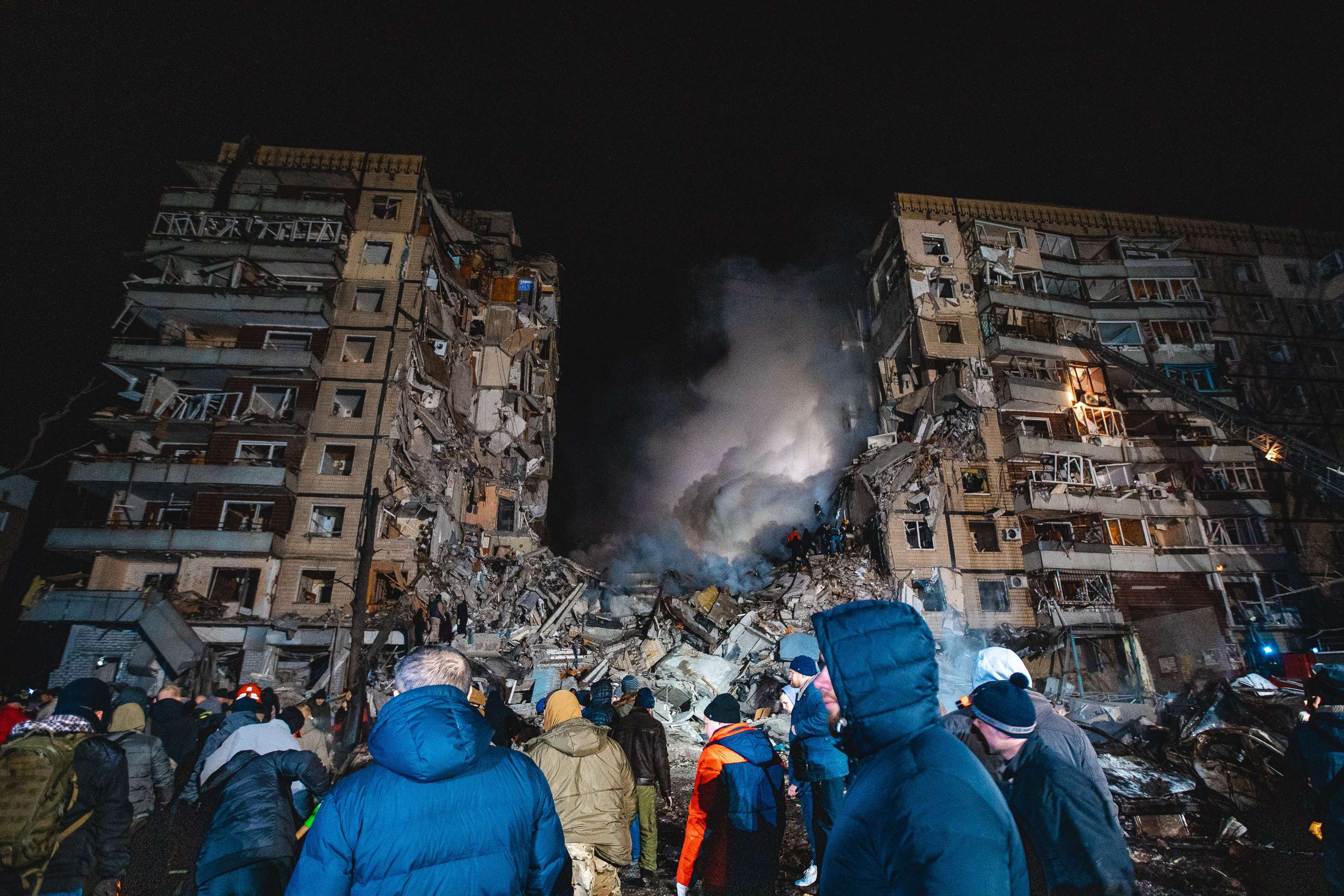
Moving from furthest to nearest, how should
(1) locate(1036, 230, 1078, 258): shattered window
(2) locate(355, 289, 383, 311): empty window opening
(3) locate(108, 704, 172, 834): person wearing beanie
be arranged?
(1) locate(1036, 230, 1078, 258): shattered window < (2) locate(355, 289, 383, 311): empty window opening < (3) locate(108, 704, 172, 834): person wearing beanie

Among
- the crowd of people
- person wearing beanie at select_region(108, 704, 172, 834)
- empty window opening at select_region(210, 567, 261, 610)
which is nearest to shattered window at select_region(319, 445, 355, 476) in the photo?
empty window opening at select_region(210, 567, 261, 610)

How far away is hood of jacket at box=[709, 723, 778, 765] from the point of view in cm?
456

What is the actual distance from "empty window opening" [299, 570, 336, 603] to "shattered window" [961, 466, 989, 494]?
3102cm

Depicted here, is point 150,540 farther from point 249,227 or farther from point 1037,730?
point 1037,730

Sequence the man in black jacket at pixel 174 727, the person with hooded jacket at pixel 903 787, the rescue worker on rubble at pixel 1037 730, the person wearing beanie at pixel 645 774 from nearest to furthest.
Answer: the person with hooded jacket at pixel 903 787
the rescue worker on rubble at pixel 1037 730
the person wearing beanie at pixel 645 774
the man in black jacket at pixel 174 727

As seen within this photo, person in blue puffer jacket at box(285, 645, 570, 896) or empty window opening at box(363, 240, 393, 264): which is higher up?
empty window opening at box(363, 240, 393, 264)

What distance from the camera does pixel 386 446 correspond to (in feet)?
92.8

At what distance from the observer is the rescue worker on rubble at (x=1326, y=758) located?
3.89 metres

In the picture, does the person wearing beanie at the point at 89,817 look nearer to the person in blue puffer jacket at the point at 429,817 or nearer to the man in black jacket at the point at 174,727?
the person in blue puffer jacket at the point at 429,817

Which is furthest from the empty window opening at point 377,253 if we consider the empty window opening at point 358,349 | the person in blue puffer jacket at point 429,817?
the person in blue puffer jacket at point 429,817

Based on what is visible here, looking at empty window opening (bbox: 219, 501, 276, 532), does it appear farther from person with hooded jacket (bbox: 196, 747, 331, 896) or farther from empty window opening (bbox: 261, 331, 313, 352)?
person with hooded jacket (bbox: 196, 747, 331, 896)

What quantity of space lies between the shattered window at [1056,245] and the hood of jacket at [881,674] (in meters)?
43.6

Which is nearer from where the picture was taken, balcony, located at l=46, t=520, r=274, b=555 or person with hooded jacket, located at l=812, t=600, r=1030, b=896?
person with hooded jacket, located at l=812, t=600, r=1030, b=896

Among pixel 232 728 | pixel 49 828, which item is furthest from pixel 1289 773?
pixel 49 828
